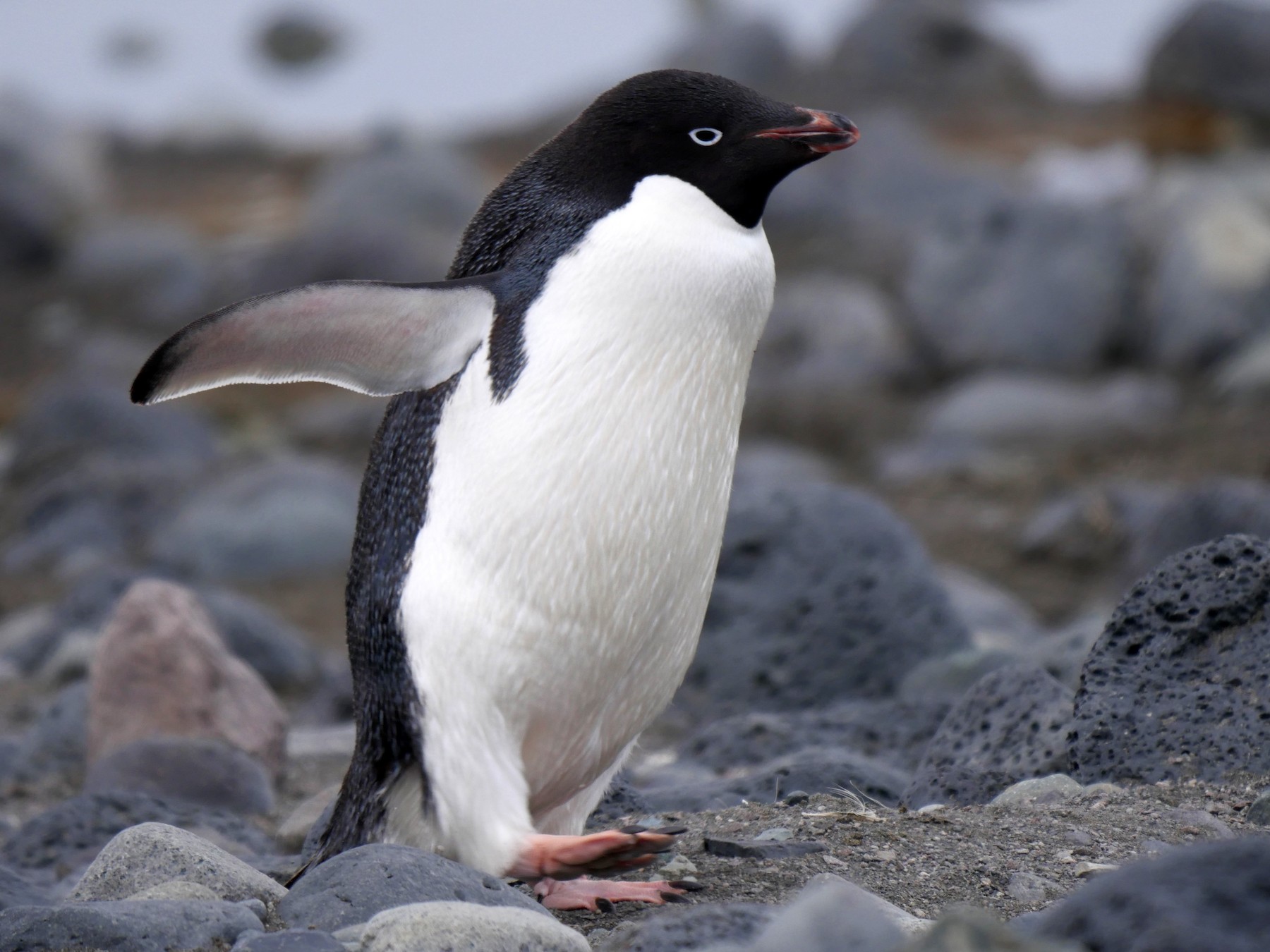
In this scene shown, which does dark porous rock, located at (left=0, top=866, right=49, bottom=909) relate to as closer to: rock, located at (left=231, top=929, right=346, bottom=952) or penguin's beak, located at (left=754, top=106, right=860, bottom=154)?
rock, located at (left=231, top=929, right=346, bottom=952)

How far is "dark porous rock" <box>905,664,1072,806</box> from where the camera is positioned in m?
3.73

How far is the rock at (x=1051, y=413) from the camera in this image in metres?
12.3

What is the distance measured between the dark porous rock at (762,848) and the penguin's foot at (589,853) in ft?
0.58

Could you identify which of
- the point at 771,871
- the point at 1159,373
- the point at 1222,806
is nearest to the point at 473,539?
the point at 771,871

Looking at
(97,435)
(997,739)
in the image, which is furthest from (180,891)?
(97,435)

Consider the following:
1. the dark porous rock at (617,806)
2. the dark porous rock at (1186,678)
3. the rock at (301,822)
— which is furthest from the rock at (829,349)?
the dark porous rock at (1186,678)

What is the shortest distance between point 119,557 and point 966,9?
25520mm

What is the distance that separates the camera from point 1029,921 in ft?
8.21

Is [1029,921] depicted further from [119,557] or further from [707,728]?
[119,557]

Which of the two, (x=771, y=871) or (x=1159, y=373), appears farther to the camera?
(x=1159, y=373)

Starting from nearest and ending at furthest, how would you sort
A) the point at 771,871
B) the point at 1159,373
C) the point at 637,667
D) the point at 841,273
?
1. the point at 771,871
2. the point at 637,667
3. the point at 1159,373
4. the point at 841,273

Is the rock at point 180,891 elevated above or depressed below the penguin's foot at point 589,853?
below

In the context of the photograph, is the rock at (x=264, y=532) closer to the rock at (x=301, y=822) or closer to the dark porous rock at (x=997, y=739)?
the rock at (x=301, y=822)

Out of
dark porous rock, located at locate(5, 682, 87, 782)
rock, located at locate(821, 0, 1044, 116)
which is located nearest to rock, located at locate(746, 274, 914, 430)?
dark porous rock, located at locate(5, 682, 87, 782)
